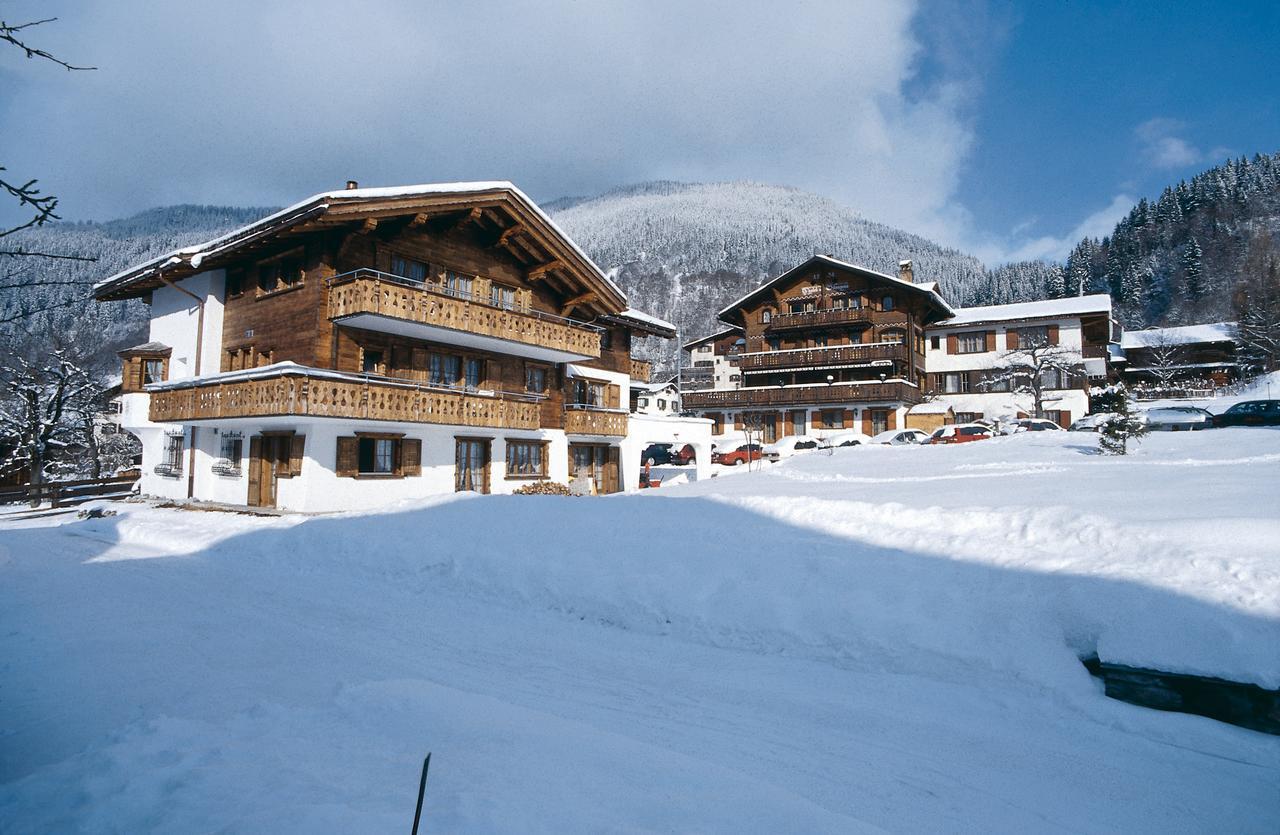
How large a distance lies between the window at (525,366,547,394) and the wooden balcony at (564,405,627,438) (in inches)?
59.9

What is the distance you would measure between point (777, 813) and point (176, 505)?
24.7 m

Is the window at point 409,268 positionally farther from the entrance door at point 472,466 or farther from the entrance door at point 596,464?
the entrance door at point 596,464

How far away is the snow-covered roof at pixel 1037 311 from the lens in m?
51.7

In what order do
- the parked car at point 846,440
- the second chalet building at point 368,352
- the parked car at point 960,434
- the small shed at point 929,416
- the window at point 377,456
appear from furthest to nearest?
the small shed at point 929,416 < the parked car at point 846,440 < the parked car at point 960,434 < the window at point 377,456 < the second chalet building at point 368,352

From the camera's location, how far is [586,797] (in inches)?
173

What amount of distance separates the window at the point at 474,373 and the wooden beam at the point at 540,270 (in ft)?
14.9

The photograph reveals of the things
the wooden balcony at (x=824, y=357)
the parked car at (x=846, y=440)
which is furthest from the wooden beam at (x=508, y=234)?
the wooden balcony at (x=824, y=357)

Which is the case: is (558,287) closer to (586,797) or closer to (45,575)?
(45,575)

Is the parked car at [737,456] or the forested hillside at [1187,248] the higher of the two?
the forested hillside at [1187,248]

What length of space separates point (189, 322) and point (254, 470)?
7874 millimetres

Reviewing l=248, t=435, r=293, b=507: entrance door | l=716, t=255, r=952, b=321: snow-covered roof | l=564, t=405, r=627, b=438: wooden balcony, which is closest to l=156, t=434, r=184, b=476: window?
l=248, t=435, r=293, b=507: entrance door

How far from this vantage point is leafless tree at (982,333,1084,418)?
49000 mm

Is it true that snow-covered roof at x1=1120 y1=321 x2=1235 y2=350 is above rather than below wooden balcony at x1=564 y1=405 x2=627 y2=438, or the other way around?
above

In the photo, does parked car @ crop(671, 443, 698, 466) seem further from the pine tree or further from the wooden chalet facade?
the pine tree
